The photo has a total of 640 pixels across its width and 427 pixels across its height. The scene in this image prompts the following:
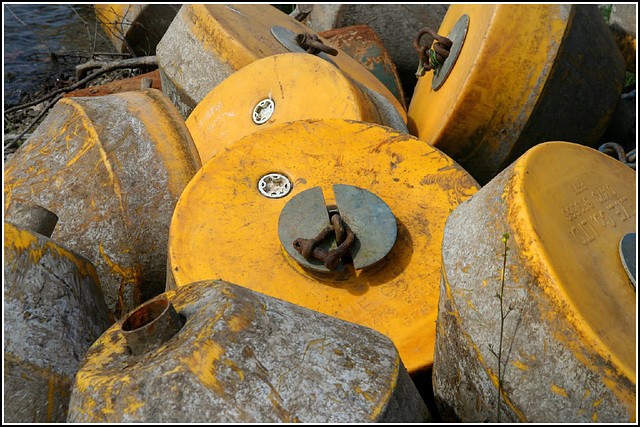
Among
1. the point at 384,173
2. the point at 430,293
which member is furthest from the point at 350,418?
the point at 384,173

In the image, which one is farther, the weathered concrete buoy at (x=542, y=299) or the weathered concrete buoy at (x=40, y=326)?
the weathered concrete buoy at (x=40, y=326)

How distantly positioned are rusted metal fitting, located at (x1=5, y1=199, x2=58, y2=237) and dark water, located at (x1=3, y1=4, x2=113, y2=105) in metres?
4.43

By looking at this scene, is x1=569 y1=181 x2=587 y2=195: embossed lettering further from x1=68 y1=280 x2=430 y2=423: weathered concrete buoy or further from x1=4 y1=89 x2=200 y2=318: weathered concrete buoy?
x1=4 y1=89 x2=200 y2=318: weathered concrete buoy

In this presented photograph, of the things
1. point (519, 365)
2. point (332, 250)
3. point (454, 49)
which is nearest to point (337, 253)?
point (332, 250)

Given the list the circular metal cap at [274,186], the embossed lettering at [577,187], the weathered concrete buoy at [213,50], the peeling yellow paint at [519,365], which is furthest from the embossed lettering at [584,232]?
the weathered concrete buoy at [213,50]

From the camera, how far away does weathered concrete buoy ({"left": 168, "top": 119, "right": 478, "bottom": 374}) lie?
2.21 m

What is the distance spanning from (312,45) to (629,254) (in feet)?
8.65

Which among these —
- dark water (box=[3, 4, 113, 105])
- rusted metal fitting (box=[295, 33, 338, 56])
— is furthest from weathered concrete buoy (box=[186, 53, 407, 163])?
dark water (box=[3, 4, 113, 105])

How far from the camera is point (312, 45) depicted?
12.5 feet

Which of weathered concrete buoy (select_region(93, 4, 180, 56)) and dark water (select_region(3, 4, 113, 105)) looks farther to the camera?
dark water (select_region(3, 4, 113, 105))

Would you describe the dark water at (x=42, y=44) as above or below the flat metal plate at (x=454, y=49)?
below

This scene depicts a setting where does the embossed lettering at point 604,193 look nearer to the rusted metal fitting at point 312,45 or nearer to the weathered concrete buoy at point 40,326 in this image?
the weathered concrete buoy at point 40,326

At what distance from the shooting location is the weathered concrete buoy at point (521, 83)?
2.94 meters

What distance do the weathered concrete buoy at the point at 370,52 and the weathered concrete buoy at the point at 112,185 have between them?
2.30 meters
